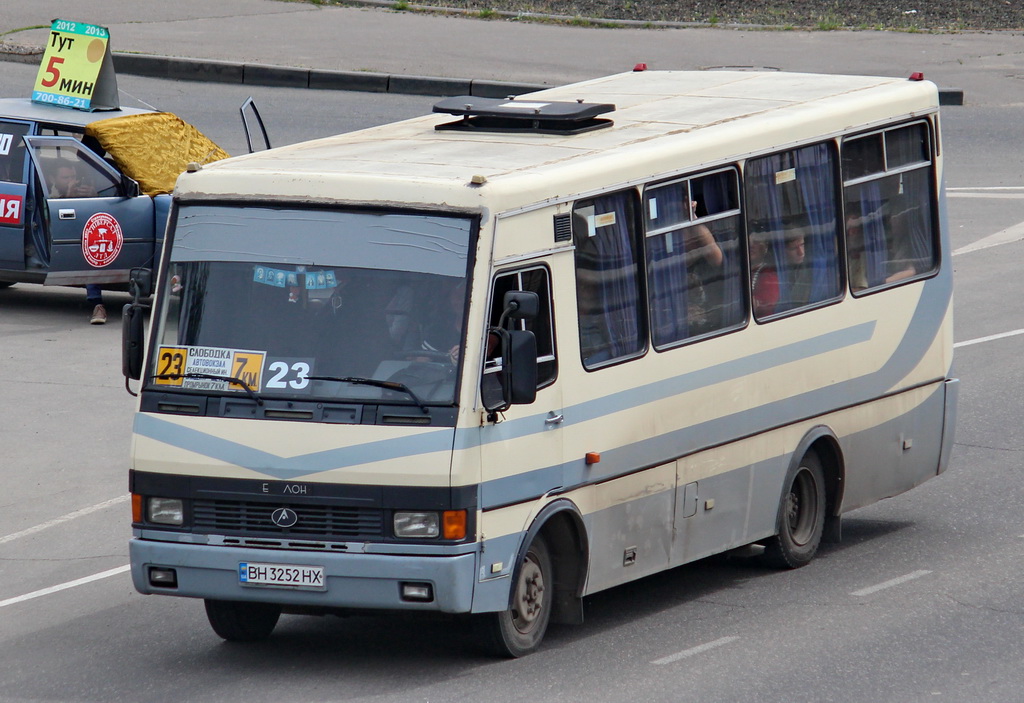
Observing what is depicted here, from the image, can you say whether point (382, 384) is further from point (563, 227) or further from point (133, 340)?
point (133, 340)

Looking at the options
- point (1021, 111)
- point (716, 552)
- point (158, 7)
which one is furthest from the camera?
point (158, 7)

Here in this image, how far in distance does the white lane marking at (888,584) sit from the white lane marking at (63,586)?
4.29 meters

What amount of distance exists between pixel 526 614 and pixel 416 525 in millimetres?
995

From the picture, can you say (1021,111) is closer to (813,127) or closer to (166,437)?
(813,127)

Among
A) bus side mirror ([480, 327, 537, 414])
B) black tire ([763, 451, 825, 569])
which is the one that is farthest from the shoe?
bus side mirror ([480, 327, 537, 414])

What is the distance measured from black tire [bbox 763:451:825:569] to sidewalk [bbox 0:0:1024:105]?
14.8 meters

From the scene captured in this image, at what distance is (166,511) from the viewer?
8508mm

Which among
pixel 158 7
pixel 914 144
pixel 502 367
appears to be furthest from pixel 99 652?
pixel 158 7

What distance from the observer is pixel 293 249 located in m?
8.52

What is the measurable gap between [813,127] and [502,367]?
3409 millimetres

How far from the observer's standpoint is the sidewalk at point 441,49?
1022 inches

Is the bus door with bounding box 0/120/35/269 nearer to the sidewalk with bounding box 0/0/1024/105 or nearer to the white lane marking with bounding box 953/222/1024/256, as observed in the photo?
the sidewalk with bounding box 0/0/1024/105

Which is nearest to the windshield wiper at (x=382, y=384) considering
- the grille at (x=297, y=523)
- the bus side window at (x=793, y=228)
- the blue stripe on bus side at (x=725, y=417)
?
the blue stripe on bus side at (x=725, y=417)

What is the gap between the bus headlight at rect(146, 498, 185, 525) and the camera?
848 centimetres
